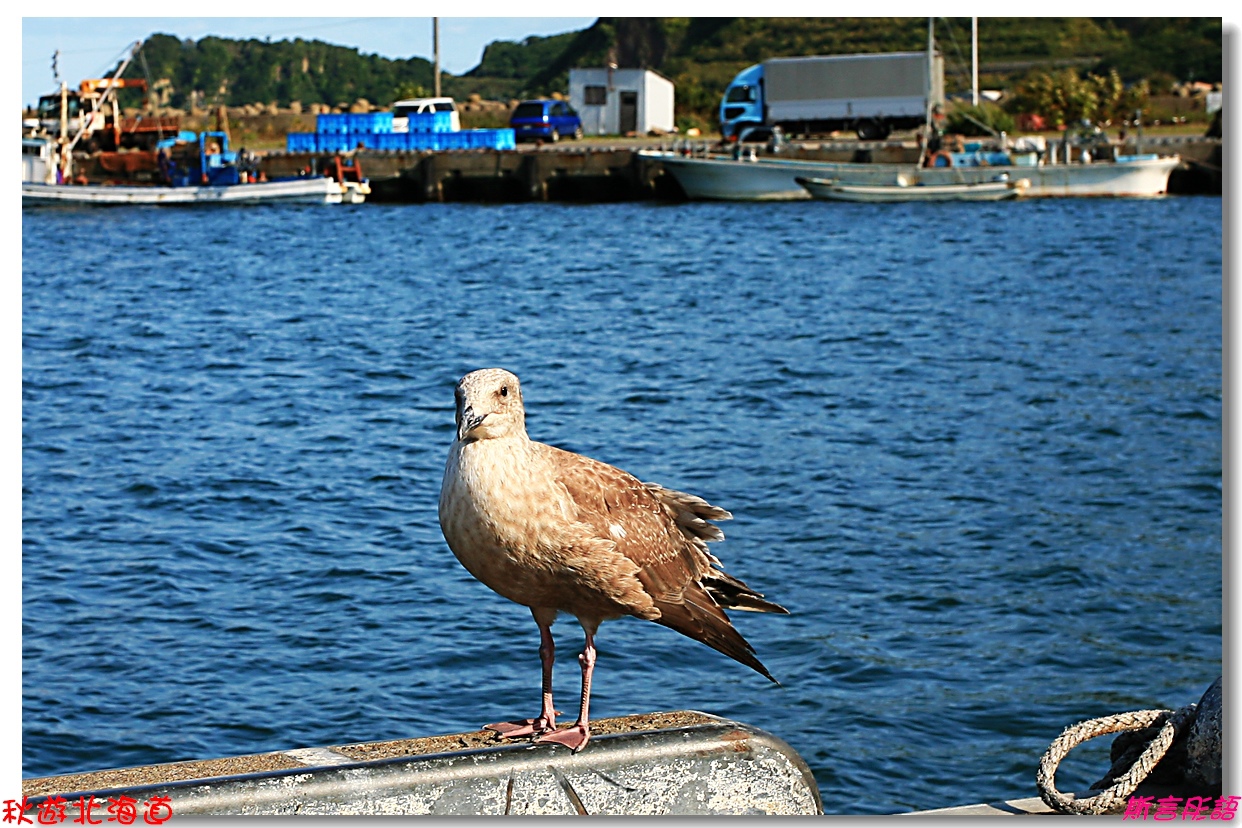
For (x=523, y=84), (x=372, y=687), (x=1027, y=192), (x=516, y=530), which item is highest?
(x=523, y=84)

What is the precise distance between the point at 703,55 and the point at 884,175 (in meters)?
51.3

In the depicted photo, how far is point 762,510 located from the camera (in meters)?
13.4

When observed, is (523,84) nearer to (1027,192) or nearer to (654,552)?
(1027,192)

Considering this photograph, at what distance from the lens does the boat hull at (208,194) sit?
45.4 m

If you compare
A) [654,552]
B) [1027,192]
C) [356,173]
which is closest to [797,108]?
[1027,192]

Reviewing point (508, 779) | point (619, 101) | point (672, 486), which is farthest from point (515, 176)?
point (508, 779)

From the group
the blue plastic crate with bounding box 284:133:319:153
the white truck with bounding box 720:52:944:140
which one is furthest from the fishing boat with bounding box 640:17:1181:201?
the blue plastic crate with bounding box 284:133:319:153

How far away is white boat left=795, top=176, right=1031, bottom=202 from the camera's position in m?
44.1

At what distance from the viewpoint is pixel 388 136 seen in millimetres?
52250

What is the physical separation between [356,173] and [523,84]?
61.5 m

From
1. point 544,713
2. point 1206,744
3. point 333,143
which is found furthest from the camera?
point 333,143

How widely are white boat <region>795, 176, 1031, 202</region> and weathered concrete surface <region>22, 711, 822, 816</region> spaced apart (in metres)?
41.3

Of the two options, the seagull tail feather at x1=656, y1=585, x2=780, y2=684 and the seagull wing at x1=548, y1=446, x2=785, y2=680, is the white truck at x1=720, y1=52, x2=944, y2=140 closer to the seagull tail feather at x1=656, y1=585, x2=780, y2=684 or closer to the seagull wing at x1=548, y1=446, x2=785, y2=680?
the seagull wing at x1=548, y1=446, x2=785, y2=680

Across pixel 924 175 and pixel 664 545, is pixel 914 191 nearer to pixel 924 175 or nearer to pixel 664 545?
pixel 924 175
